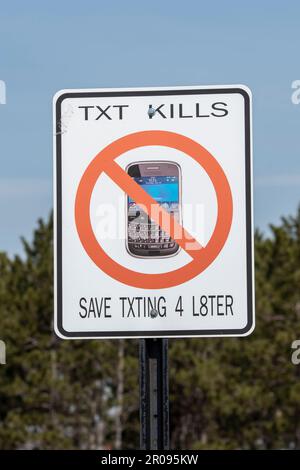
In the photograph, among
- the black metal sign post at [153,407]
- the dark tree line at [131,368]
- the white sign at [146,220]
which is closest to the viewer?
the black metal sign post at [153,407]

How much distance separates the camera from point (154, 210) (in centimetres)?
421

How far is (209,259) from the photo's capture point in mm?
4297

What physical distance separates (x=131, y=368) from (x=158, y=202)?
57437 millimetres

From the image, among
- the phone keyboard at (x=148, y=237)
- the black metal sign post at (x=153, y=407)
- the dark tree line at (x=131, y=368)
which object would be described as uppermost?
the phone keyboard at (x=148, y=237)

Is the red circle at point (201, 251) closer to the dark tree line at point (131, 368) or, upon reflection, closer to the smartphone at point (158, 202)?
the smartphone at point (158, 202)

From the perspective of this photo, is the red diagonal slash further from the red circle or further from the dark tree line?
the dark tree line

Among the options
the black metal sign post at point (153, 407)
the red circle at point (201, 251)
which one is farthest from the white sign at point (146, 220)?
the black metal sign post at point (153, 407)

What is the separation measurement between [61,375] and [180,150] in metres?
60.9

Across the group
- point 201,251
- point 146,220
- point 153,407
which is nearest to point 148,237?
Answer: point 146,220

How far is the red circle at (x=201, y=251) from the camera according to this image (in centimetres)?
430

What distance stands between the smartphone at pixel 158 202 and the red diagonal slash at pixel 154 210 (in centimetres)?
1

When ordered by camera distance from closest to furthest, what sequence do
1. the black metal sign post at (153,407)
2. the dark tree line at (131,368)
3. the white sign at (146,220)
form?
the black metal sign post at (153,407)
the white sign at (146,220)
the dark tree line at (131,368)

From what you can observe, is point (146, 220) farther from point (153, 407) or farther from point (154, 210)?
point (153, 407)
